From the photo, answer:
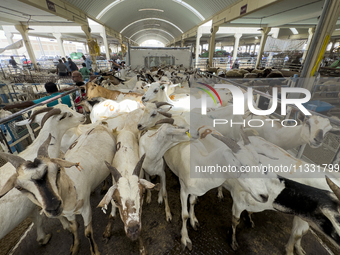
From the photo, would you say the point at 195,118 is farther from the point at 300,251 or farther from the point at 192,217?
the point at 300,251

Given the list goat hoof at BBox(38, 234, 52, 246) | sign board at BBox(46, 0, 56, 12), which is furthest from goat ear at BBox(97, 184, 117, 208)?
sign board at BBox(46, 0, 56, 12)

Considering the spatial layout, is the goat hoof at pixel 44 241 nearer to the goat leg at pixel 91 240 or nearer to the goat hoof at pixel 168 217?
the goat leg at pixel 91 240

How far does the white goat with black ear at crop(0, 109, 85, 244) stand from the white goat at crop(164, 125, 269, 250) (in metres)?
2.02

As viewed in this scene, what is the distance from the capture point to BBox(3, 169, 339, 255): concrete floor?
8.25 ft

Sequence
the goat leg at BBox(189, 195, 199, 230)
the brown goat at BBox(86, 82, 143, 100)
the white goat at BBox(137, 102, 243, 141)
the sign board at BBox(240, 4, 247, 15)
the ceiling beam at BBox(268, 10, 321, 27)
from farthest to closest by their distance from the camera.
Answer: the ceiling beam at BBox(268, 10, 321, 27)
the sign board at BBox(240, 4, 247, 15)
the brown goat at BBox(86, 82, 143, 100)
the white goat at BBox(137, 102, 243, 141)
the goat leg at BBox(189, 195, 199, 230)

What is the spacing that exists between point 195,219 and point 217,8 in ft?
50.0

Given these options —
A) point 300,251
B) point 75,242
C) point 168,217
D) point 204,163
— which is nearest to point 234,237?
point 300,251

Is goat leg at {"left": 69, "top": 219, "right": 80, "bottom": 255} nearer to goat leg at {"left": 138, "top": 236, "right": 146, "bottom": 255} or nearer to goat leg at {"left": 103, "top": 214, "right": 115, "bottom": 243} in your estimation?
goat leg at {"left": 103, "top": 214, "right": 115, "bottom": 243}

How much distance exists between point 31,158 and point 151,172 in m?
1.81

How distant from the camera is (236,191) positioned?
8.13ft

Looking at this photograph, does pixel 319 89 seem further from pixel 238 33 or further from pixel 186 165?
pixel 238 33

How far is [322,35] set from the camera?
4.54 meters

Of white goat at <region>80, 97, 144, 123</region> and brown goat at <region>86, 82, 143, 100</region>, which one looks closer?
white goat at <region>80, 97, 144, 123</region>

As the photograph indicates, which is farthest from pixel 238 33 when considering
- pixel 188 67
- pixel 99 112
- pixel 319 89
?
pixel 99 112
